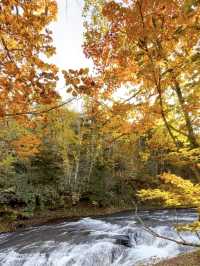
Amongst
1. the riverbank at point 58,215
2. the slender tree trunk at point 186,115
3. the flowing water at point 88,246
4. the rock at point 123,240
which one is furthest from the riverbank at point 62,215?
the slender tree trunk at point 186,115

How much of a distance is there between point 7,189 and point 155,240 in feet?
27.9

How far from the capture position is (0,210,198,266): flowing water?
27.3 feet

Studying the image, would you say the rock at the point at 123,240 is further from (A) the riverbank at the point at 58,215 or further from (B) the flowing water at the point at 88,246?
(A) the riverbank at the point at 58,215

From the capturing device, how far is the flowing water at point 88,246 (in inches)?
328

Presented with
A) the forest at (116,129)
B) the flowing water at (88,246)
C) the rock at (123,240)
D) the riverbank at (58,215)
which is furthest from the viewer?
the riverbank at (58,215)

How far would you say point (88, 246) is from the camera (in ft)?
→ 30.8

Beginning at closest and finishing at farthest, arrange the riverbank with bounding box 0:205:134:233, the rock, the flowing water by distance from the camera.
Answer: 1. the flowing water
2. the rock
3. the riverbank with bounding box 0:205:134:233

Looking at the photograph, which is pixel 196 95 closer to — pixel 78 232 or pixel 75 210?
pixel 78 232

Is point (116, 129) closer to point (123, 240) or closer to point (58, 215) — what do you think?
point (123, 240)

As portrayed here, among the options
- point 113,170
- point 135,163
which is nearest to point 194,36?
point 113,170

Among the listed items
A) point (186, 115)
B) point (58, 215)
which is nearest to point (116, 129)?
point (186, 115)

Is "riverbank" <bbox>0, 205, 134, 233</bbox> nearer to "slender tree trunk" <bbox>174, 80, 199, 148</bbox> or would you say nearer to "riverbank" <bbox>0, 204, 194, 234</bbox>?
"riverbank" <bbox>0, 204, 194, 234</bbox>

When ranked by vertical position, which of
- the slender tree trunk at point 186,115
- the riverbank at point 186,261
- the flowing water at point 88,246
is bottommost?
the riverbank at point 186,261

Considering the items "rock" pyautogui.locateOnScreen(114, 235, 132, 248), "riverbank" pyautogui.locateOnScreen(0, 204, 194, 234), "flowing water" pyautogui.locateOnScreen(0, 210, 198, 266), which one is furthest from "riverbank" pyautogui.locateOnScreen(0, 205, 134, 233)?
"rock" pyautogui.locateOnScreen(114, 235, 132, 248)
